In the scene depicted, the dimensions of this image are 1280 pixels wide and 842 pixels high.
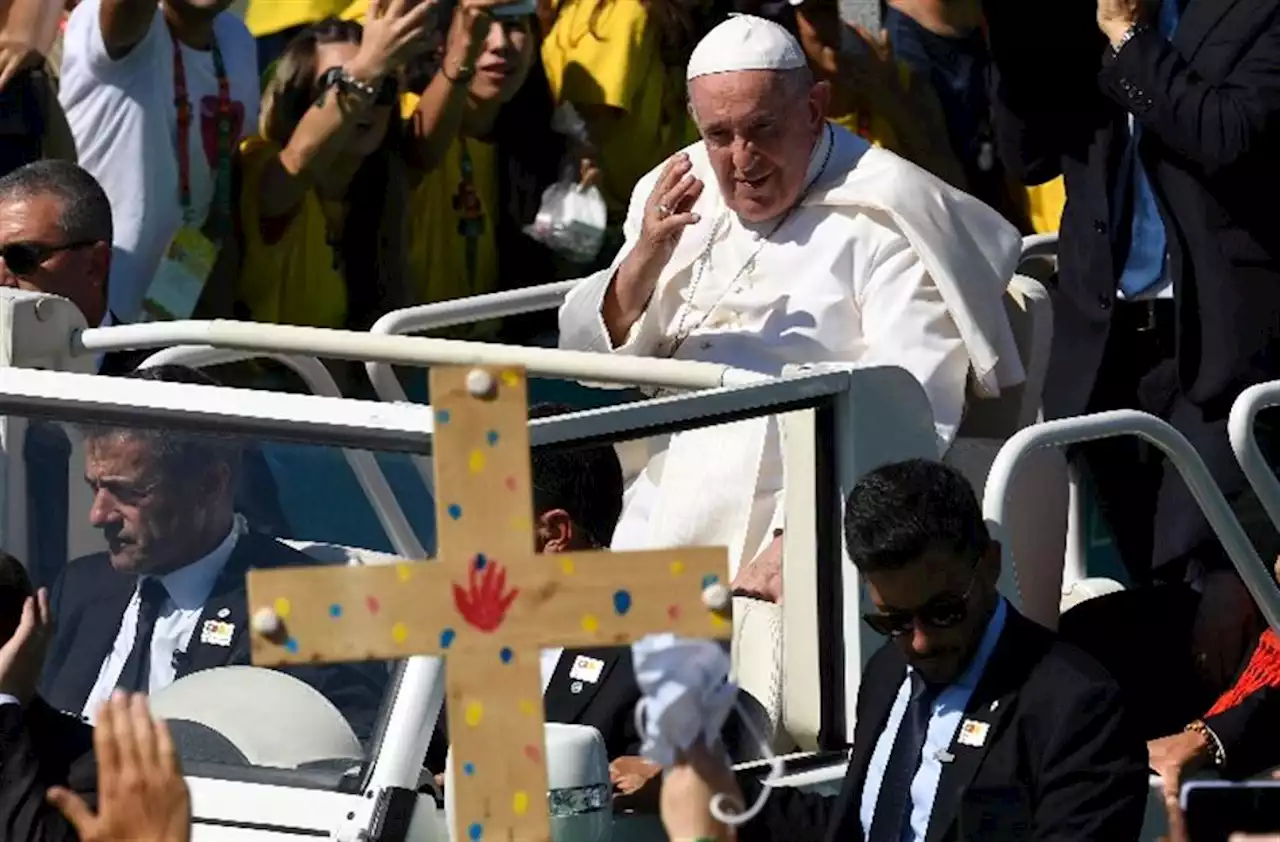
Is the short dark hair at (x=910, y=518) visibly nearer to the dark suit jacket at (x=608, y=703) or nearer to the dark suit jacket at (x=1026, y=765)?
the dark suit jacket at (x=1026, y=765)

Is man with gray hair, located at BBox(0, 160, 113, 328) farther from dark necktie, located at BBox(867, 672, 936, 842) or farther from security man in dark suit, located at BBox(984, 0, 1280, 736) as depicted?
dark necktie, located at BBox(867, 672, 936, 842)

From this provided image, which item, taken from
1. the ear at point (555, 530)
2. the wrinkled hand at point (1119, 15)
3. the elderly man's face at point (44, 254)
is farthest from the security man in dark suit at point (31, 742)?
the wrinkled hand at point (1119, 15)

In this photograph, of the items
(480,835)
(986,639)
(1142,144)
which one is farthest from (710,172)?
(480,835)

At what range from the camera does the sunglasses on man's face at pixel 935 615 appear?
4906 mm

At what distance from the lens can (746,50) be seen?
664cm

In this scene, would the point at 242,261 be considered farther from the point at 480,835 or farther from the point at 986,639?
the point at 480,835

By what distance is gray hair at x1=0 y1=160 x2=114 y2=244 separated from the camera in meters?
6.91

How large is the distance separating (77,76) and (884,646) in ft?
12.2

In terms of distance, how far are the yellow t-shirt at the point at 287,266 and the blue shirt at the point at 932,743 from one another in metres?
4.04

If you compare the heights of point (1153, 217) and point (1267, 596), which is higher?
point (1153, 217)

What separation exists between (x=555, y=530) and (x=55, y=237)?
70.7 inches

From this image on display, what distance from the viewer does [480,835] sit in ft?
12.5

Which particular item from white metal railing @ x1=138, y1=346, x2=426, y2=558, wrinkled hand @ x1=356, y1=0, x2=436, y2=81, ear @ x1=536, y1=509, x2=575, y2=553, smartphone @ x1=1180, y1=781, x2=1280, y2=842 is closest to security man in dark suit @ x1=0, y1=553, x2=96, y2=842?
white metal railing @ x1=138, y1=346, x2=426, y2=558

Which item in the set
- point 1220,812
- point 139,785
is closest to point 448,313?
point 139,785
